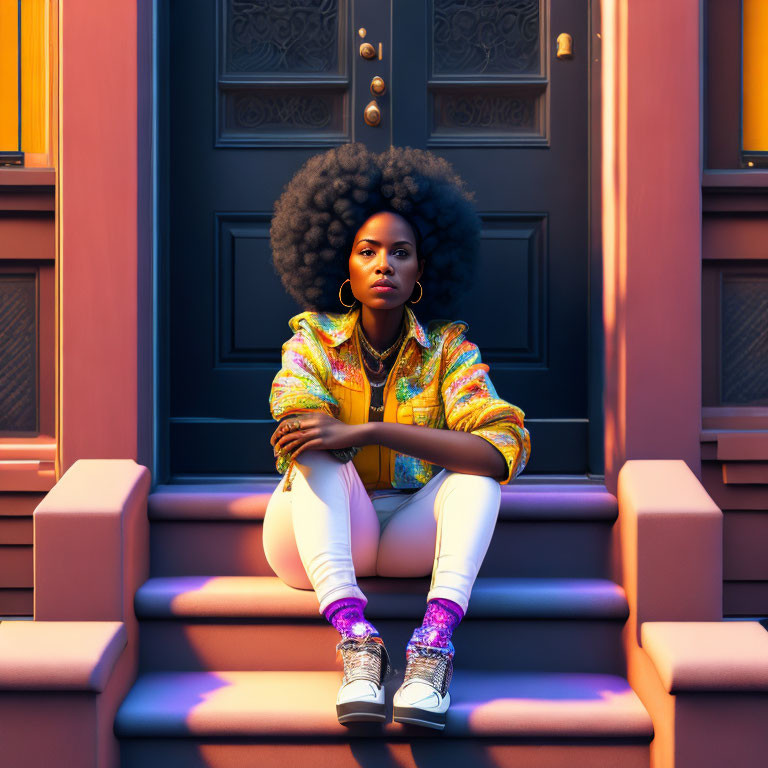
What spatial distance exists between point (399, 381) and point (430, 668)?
2.62ft

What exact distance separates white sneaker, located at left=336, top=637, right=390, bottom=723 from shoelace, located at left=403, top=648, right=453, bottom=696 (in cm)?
7

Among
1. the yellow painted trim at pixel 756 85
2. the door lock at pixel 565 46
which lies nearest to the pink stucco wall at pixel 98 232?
the door lock at pixel 565 46

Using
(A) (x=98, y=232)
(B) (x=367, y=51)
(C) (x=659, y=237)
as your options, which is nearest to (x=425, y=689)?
(C) (x=659, y=237)

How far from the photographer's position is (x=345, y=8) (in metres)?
2.91

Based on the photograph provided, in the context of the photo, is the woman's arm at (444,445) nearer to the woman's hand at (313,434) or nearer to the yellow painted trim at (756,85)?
the woman's hand at (313,434)

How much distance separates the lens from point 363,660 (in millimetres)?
1900

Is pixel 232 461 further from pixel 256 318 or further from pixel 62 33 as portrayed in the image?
pixel 62 33

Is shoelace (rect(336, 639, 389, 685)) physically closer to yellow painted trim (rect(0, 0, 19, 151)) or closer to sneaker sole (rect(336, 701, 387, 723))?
sneaker sole (rect(336, 701, 387, 723))

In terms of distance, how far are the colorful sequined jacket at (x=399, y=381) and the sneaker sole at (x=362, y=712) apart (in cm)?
66

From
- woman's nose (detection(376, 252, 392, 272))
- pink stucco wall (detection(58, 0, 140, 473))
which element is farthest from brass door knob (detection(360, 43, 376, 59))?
woman's nose (detection(376, 252, 392, 272))

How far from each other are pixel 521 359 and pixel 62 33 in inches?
72.9

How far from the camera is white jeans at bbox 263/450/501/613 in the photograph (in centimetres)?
199

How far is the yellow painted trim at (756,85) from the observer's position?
2795mm

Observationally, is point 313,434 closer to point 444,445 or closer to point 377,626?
point 444,445
